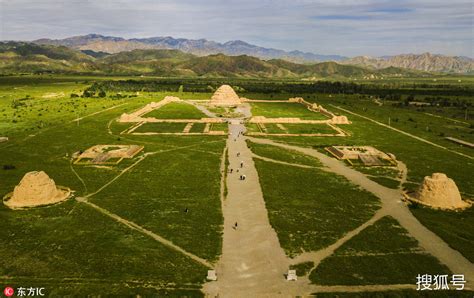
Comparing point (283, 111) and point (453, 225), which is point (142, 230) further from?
point (283, 111)

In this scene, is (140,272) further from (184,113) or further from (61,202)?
(184,113)

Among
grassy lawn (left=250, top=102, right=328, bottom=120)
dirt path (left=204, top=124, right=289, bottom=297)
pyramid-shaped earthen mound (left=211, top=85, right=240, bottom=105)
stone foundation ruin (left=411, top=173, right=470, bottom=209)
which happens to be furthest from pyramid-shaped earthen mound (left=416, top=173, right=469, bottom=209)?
pyramid-shaped earthen mound (left=211, top=85, right=240, bottom=105)

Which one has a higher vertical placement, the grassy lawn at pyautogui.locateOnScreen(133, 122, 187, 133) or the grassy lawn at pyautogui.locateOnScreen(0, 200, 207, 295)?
the grassy lawn at pyautogui.locateOnScreen(133, 122, 187, 133)

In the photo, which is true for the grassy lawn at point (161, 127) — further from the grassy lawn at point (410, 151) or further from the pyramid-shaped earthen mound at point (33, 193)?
the pyramid-shaped earthen mound at point (33, 193)

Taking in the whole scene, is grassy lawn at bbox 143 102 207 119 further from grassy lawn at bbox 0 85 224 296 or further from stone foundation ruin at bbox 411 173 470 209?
stone foundation ruin at bbox 411 173 470 209

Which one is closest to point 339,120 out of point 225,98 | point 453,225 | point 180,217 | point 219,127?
point 219,127

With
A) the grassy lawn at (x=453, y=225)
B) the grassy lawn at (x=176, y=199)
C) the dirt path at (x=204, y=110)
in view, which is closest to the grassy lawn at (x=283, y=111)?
the dirt path at (x=204, y=110)

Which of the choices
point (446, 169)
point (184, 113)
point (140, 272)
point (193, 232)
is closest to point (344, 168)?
point (446, 169)
